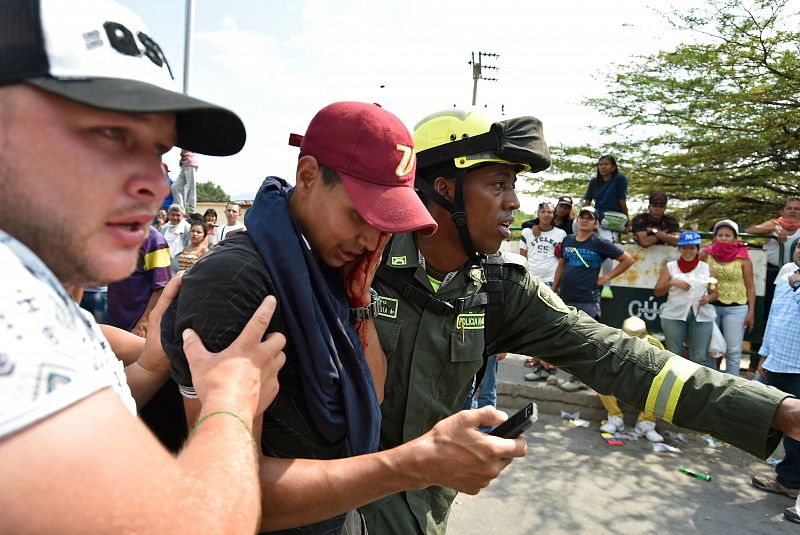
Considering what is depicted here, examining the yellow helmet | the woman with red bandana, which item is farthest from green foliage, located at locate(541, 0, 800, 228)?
the yellow helmet

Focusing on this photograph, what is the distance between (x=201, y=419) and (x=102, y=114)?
54 cm

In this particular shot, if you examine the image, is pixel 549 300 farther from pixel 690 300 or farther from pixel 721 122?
pixel 721 122

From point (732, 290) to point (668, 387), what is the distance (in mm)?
5358

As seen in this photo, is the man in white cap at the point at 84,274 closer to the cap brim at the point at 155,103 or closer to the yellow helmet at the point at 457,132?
the cap brim at the point at 155,103

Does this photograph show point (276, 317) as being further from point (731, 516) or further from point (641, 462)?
point (641, 462)

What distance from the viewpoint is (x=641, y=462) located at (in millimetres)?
5430

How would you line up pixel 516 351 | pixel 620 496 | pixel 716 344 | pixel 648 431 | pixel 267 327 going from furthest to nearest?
pixel 716 344 → pixel 648 431 → pixel 620 496 → pixel 516 351 → pixel 267 327

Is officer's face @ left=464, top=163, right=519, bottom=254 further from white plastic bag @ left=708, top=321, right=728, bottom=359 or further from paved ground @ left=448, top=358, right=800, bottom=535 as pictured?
white plastic bag @ left=708, top=321, right=728, bottom=359

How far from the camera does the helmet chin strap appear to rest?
2484mm

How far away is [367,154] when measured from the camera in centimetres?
157

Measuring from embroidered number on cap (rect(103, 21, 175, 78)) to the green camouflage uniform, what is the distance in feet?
4.83

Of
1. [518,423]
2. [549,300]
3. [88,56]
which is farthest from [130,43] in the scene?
[549,300]

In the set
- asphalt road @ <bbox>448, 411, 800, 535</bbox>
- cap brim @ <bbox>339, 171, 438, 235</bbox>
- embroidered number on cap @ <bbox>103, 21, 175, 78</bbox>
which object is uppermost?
embroidered number on cap @ <bbox>103, 21, 175, 78</bbox>

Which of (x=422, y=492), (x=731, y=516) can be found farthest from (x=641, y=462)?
(x=422, y=492)
